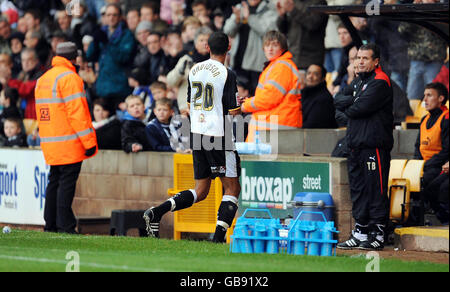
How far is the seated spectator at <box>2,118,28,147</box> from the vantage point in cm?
1927

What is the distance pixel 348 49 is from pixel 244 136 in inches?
98.2

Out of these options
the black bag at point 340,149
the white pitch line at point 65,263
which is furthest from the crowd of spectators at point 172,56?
the white pitch line at point 65,263

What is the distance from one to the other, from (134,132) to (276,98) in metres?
3.09

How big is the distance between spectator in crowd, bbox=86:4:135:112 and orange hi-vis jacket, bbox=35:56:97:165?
5624 mm

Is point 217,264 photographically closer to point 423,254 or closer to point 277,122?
point 423,254

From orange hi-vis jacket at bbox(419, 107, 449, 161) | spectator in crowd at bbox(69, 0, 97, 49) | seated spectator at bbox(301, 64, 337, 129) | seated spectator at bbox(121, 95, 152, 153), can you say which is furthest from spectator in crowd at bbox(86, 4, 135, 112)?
orange hi-vis jacket at bbox(419, 107, 449, 161)

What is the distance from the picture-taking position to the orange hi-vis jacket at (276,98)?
574 inches

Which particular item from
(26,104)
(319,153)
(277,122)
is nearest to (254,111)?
(277,122)

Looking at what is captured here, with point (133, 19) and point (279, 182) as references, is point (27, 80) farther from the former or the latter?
point (279, 182)

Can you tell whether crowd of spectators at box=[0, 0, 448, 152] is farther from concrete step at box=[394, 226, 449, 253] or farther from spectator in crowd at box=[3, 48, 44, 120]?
concrete step at box=[394, 226, 449, 253]

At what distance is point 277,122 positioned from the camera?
594 inches

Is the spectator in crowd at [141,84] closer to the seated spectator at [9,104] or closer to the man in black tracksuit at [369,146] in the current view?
the seated spectator at [9,104]

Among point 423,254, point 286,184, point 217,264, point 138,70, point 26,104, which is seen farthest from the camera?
point 26,104

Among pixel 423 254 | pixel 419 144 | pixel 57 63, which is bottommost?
pixel 423 254
